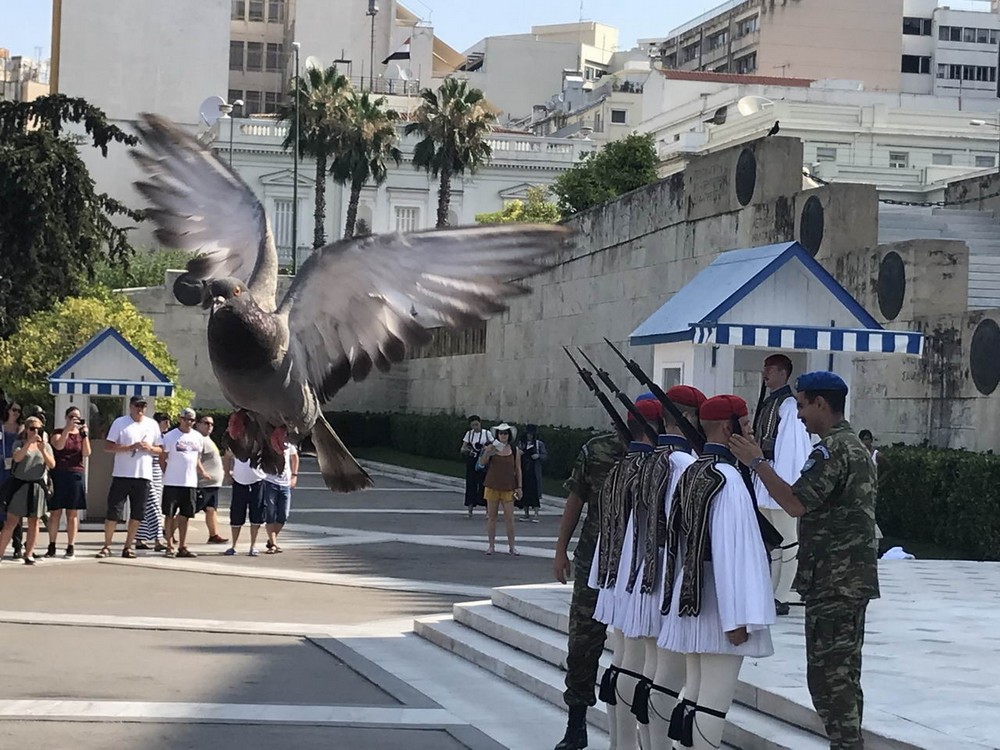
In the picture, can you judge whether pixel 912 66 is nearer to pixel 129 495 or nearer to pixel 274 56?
pixel 274 56

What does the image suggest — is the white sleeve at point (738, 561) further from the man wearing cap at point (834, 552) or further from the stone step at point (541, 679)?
the stone step at point (541, 679)

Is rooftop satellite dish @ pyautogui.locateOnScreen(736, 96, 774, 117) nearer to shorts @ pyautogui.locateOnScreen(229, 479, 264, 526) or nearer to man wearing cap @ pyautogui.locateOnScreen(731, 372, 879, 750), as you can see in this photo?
shorts @ pyautogui.locateOnScreen(229, 479, 264, 526)

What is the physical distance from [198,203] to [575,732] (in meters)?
3.94

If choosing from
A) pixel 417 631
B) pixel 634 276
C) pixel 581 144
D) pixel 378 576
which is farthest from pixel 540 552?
pixel 581 144

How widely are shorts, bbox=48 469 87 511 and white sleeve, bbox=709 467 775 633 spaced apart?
13385 mm

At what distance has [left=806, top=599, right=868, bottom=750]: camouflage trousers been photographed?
746 centimetres

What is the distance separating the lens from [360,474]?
6500 mm

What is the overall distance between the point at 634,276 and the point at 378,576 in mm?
14552

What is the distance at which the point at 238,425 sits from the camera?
5863mm

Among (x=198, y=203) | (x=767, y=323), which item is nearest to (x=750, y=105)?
(x=767, y=323)

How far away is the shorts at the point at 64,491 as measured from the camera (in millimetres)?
19156

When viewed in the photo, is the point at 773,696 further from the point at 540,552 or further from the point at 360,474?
the point at 540,552

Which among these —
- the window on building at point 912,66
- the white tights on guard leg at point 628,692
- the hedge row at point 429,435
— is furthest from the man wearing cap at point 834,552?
the window on building at point 912,66

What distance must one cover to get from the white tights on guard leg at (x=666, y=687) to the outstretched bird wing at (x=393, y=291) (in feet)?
8.93
